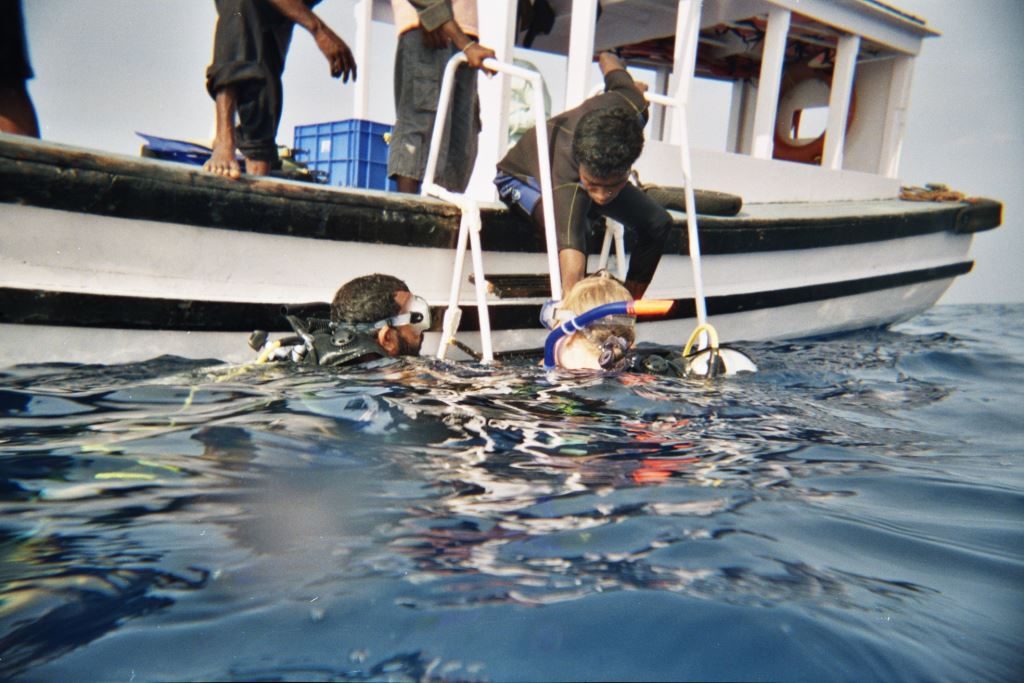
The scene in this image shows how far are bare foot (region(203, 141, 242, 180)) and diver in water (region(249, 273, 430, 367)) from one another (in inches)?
26.3

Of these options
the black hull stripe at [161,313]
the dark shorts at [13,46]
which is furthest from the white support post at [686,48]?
the dark shorts at [13,46]

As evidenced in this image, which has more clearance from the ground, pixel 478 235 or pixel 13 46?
pixel 13 46

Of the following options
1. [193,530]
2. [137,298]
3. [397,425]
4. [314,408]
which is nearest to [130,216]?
[137,298]

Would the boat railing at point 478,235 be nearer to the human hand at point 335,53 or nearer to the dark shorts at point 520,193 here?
the dark shorts at point 520,193

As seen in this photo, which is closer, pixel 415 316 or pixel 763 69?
pixel 415 316

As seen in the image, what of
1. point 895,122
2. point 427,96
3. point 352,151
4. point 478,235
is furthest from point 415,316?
point 895,122

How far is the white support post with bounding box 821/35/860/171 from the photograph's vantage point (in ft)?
21.8

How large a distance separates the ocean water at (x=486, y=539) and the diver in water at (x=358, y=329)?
1.07 feet

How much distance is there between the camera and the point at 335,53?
367 cm

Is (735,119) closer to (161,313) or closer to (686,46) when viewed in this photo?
(686,46)

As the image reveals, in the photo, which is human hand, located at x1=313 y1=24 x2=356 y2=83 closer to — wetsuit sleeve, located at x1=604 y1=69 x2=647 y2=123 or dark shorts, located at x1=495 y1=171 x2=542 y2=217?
dark shorts, located at x1=495 y1=171 x2=542 y2=217

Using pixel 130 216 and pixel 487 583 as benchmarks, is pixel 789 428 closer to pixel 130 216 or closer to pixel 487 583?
pixel 487 583

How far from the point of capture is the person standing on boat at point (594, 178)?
3520mm

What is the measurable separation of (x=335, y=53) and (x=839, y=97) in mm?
4889
